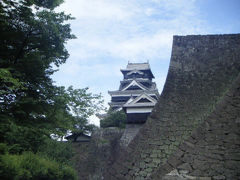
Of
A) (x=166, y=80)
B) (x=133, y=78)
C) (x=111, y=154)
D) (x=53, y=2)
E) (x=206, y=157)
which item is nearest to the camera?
(x=206, y=157)

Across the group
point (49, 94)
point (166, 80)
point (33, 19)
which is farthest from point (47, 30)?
point (166, 80)

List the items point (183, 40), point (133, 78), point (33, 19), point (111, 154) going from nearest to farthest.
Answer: point (33, 19)
point (183, 40)
point (111, 154)
point (133, 78)

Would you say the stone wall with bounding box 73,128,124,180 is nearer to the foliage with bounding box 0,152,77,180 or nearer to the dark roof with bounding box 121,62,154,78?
the foliage with bounding box 0,152,77,180

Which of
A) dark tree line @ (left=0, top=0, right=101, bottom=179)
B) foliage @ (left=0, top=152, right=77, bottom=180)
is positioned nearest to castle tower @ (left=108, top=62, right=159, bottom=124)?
foliage @ (left=0, top=152, right=77, bottom=180)

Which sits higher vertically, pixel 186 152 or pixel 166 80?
pixel 166 80

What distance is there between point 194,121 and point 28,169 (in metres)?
5.11

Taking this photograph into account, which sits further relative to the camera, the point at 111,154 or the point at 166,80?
the point at 111,154

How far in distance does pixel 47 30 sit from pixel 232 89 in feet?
16.1

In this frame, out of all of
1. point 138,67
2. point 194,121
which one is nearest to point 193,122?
point 194,121

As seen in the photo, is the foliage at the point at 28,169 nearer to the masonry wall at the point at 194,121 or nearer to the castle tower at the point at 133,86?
the masonry wall at the point at 194,121

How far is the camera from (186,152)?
10.3ft

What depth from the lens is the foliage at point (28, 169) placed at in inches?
169

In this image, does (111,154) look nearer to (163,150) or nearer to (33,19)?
(163,150)

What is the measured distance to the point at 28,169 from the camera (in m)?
5.29
